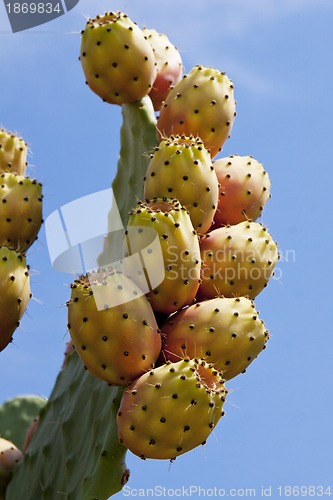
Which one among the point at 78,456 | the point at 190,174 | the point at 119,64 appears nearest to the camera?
the point at 190,174

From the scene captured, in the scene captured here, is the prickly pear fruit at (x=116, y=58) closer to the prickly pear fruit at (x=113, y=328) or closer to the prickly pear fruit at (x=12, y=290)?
the prickly pear fruit at (x=12, y=290)

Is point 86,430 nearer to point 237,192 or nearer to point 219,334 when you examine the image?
point 219,334

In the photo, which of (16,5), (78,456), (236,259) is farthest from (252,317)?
(16,5)

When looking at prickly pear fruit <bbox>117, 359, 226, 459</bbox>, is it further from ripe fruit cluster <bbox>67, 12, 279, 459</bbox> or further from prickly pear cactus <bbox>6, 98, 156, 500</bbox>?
prickly pear cactus <bbox>6, 98, 156, 500</bbox>

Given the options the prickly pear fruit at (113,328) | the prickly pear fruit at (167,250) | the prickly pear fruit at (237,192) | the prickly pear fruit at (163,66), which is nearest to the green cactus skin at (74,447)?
the prickly pear fruit at (113,328)

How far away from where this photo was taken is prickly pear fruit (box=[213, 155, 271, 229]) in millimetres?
3506

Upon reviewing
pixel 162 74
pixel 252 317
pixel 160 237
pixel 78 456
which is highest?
pixel 162 74

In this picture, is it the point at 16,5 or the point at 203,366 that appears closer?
the point at 203,366

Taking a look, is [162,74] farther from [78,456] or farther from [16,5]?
[78,456]

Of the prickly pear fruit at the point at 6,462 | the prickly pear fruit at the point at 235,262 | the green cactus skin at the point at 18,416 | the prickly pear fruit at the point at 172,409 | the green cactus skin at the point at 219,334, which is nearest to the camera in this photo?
the prickly pear fruit at the point at 172,409

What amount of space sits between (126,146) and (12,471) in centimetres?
141

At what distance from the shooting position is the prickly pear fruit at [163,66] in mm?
4137

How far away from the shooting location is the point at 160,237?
3.01 metres

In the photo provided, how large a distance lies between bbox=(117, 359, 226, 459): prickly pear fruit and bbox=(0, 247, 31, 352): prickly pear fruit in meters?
0.64
